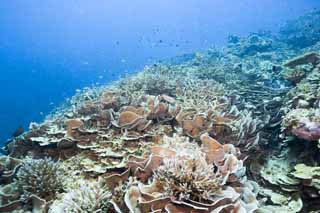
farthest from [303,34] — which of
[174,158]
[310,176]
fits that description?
[174,158]

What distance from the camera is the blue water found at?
181ft

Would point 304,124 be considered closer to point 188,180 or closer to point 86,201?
point 188,180

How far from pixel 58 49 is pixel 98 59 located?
39.5 m

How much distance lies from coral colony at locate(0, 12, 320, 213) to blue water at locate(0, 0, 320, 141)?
21430 millimetres

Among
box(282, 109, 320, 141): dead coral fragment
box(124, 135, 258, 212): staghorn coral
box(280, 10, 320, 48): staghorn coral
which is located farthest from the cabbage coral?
box(280, 10, 320, 48): staghorn coral

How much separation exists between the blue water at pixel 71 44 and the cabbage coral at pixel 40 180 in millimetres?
23722

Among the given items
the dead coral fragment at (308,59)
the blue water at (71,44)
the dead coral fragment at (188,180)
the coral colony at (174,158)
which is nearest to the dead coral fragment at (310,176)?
the coral colony at (174,158)

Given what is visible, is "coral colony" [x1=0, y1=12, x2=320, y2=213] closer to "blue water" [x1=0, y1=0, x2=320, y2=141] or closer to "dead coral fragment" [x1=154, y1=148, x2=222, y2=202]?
"dead coral fragment" [x1=154, y1=148, x2=222, y2=202]

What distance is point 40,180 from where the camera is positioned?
3986 mm

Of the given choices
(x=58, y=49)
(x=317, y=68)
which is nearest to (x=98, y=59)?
(x=58, y=49)

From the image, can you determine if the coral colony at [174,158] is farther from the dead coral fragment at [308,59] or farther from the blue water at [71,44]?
the blue water at [71,44]

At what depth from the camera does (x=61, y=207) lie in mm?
3459

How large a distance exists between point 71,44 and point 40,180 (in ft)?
561

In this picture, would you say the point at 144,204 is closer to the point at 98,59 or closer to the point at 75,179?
the point at 75,179
